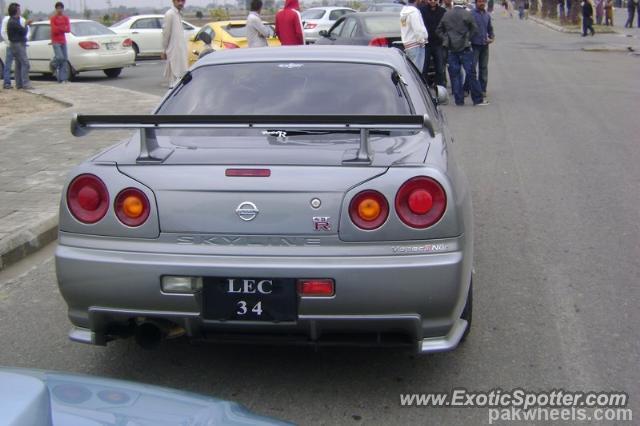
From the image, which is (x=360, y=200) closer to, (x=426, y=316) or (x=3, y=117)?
(x=426, y=316)

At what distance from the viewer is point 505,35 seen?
40125 millimetres

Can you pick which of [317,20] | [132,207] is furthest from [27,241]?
[317,20]

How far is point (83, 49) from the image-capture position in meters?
20.3

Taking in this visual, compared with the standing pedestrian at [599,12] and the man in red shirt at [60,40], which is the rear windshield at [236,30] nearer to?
the man in red shirt at [60,40]

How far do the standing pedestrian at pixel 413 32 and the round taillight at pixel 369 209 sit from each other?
10.3 meters

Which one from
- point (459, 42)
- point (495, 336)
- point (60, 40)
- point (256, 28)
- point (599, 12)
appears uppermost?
point (256, 28)

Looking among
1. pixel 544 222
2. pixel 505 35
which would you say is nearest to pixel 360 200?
pixel 544 222

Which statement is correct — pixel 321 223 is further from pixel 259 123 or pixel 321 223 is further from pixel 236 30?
pixel 236 30

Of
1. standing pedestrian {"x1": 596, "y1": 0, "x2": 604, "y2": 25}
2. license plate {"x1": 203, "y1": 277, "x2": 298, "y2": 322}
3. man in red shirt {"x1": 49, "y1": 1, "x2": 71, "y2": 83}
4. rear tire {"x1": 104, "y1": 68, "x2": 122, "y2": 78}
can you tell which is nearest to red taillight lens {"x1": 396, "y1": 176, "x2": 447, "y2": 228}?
license plate {"x1": 203, "y1": 277, "x2": 298, "y2": 322}

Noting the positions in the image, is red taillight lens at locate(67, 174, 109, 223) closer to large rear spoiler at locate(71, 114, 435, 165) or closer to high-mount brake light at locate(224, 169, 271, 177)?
large rear spoiler at locate(71, 114, 435, 165)

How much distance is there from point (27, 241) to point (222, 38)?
490 inches

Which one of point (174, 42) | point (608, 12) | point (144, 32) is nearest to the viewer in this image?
point (174, 42)

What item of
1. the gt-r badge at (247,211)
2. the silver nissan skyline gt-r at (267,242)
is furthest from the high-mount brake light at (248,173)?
the gt-r badge at (247,211)

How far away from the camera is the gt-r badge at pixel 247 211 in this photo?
3654 mm
